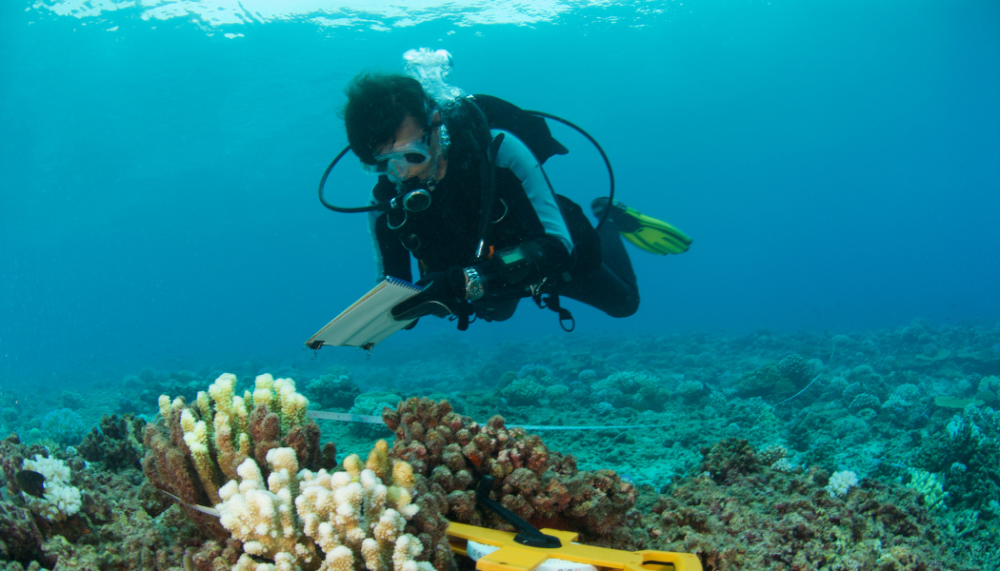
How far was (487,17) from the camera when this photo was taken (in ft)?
103

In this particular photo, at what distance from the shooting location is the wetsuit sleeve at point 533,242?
427 centimetres

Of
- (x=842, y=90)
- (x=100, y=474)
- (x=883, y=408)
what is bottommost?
(x=883, y=408)

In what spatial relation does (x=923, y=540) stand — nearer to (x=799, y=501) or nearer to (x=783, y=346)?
(x=799, y=501)

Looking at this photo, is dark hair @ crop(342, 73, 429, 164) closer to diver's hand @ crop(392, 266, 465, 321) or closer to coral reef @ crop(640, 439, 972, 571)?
diver's hand @ crop(392, 266, 465, 321)

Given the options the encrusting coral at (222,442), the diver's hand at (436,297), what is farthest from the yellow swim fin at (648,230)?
the encrusting coral at (222,442)

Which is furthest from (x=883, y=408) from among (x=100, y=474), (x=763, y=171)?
(x=763, y=171)

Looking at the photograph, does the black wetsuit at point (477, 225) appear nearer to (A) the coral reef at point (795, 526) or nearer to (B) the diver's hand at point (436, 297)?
(B) the diver's hand at point (436, 297)

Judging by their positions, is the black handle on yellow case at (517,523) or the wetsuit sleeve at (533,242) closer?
the black handle on yellow case at (517,523)

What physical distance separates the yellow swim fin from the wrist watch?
12.5 ft

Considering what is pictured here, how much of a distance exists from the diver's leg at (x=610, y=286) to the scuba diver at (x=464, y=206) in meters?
0.02

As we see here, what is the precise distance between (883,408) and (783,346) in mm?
11783

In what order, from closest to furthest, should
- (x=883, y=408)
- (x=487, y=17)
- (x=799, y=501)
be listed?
(x=799, y=501), (x=883, y=408), (x=487, y=17)

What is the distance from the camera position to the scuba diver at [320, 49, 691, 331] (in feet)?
13.3

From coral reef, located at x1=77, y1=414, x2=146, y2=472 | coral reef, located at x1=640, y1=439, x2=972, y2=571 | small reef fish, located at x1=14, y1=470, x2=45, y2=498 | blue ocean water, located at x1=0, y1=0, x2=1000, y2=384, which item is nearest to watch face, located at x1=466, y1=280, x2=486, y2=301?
coral reef, located at x1=640, y1=439, x2=972, y2=571
